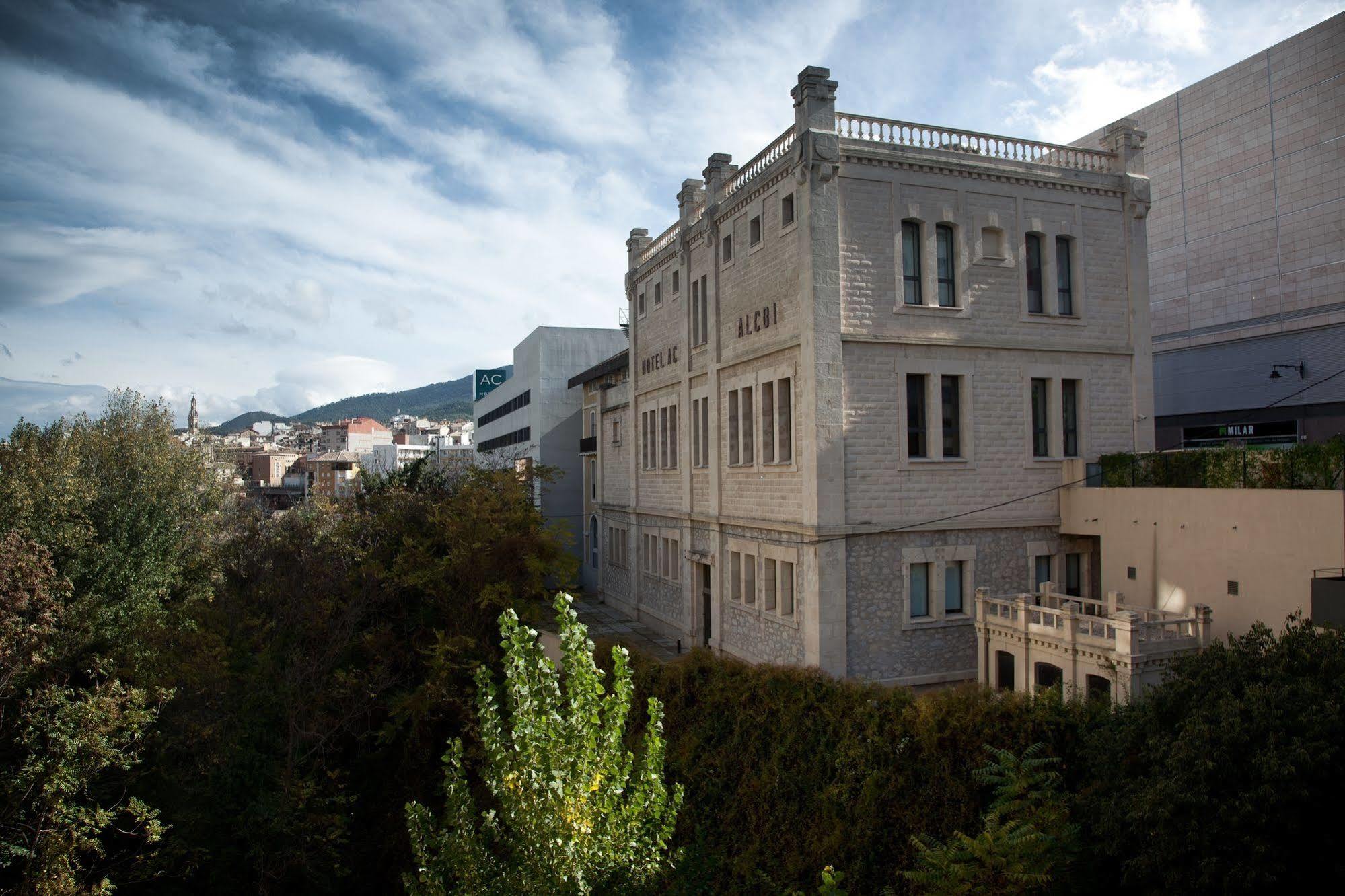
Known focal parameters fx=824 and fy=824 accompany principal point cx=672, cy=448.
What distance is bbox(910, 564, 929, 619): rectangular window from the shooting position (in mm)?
19469

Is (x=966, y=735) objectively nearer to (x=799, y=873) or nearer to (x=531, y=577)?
(x=799, y=873)

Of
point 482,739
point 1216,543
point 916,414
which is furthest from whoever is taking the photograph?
point 916,414

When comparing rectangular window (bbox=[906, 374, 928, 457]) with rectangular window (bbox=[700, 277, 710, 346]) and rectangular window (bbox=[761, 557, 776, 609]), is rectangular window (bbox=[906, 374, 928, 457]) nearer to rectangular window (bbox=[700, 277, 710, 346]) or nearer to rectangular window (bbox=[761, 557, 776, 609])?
rectangular window (bbox=[761, 557, 776, 609])

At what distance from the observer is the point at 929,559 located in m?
19.4

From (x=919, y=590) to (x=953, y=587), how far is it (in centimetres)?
100

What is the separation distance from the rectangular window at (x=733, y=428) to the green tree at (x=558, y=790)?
1301 cm

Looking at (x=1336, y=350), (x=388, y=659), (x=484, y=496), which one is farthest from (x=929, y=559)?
(x=1336, y=350)

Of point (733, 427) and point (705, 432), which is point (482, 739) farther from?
point (705, 432)

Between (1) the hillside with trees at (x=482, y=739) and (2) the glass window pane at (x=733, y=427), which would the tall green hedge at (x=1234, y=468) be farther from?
(2) the glass window pane at (x=733, y=427)

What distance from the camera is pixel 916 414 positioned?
1972 cm

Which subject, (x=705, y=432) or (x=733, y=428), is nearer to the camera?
(x=733, y=428)

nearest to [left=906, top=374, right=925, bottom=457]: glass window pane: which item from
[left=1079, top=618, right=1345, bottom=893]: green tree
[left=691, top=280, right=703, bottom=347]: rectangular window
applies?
[left=691, top=280, right=703, bottom=347]: rectangular window

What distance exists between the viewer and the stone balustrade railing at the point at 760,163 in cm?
2017

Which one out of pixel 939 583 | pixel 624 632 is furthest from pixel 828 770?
pixel 624 632
